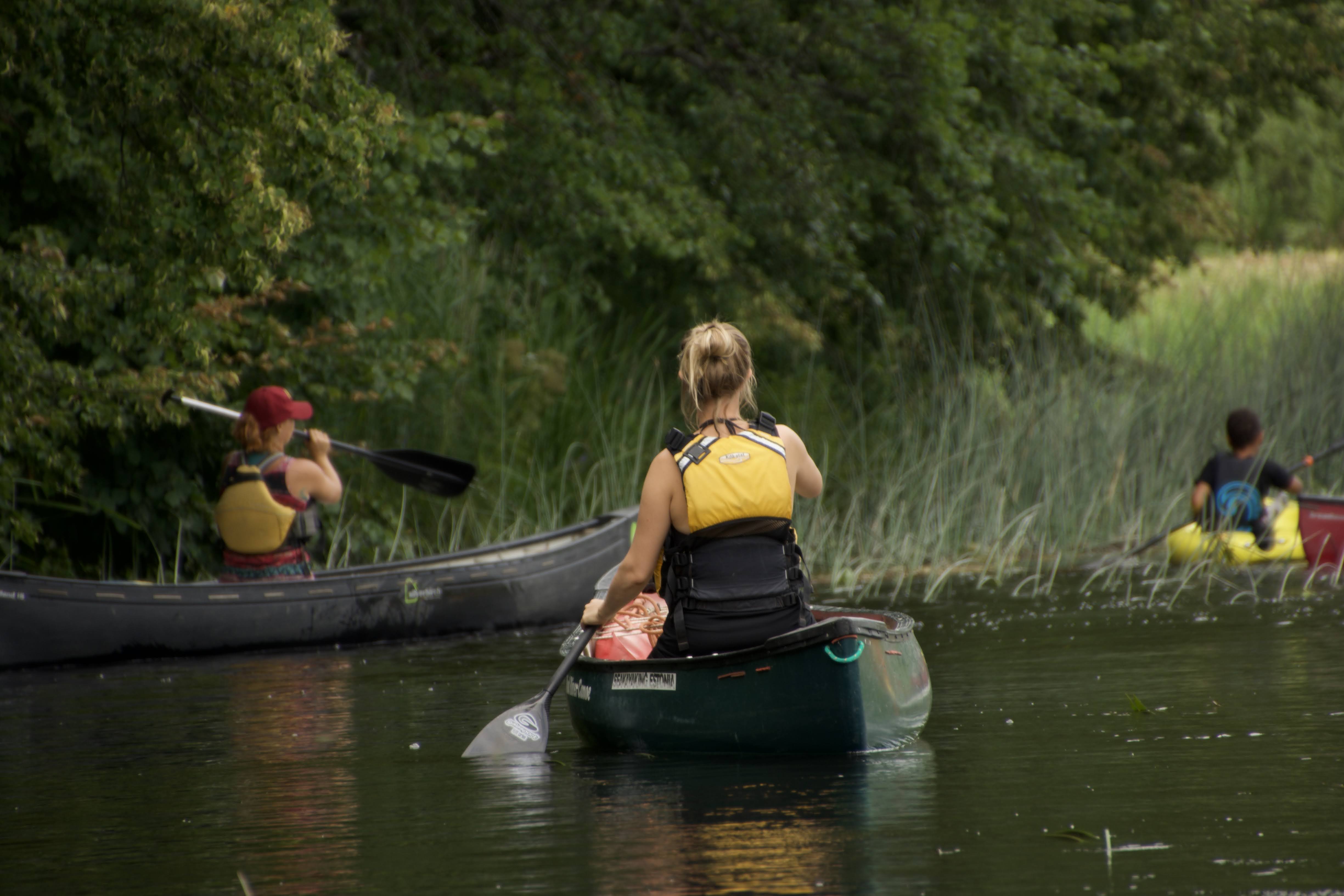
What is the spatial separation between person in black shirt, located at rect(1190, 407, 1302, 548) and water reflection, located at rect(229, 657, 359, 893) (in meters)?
5.58

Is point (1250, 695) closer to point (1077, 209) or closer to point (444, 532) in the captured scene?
point (444, 532)

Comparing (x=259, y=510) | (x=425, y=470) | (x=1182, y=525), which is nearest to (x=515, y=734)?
(x=259, y=510)

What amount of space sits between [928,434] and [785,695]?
9.20 meters

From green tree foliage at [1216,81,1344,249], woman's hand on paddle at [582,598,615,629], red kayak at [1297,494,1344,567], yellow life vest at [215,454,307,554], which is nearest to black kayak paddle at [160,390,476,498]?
yellow life vest at [215,454,307,554]

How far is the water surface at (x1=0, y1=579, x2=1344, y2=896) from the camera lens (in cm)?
419

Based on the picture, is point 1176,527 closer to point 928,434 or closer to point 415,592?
point 928,434

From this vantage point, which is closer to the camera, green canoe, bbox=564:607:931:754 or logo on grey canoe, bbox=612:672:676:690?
green canoe, bbox=564:607:931:754

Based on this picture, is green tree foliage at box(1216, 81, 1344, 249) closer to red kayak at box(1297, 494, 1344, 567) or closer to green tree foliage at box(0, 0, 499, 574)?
red kayak at box(1297, 494, 1344, 567)

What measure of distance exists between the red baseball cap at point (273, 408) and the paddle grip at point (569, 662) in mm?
3791

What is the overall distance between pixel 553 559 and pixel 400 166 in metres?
2.86

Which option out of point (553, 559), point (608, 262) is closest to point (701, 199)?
point (608, 262)

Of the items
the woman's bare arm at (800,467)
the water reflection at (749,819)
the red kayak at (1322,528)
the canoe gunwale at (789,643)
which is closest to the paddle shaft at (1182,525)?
the red kayak at (1322,528)

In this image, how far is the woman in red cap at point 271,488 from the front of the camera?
31.8 ft

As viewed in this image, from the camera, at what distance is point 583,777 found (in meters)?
5.71
